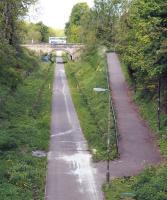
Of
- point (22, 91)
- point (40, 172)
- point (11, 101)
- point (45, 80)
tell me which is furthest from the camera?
point (45, 80)

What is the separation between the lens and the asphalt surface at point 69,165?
101 feet

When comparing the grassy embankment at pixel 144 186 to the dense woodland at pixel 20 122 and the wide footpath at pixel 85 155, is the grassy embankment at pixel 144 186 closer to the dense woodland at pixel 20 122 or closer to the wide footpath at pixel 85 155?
the wide footpath at pixel 85 155

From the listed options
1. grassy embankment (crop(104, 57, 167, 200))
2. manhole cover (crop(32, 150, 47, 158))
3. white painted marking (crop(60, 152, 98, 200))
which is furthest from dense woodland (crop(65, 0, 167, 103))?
manhole cover (crop(32, 150, 47, 158))

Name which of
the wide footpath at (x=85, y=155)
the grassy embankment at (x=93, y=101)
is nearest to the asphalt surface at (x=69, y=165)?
the wide footpath at (x=85, y=155)

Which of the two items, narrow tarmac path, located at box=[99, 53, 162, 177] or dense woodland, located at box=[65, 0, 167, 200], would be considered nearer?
dense woodland, located at box=[65, 0, 167, 200]

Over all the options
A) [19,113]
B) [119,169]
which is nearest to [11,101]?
[19,113]

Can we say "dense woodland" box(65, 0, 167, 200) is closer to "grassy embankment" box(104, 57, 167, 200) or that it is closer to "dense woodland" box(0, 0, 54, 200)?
"grassy embankment" box(104, 57, 167, 200)

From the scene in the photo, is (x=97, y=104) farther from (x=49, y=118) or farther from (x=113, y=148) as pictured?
(x=113, y=148)

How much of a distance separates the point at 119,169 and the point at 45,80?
4966 cm

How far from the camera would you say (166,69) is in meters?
43.1

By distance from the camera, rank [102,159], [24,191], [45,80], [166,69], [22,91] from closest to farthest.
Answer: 1. [24,191]
2. [102,159]
3. [166,69]
4. [22,91]
5. [45,80]

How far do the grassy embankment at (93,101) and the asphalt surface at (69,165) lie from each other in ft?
2.80

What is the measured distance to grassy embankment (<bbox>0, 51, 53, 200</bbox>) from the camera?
30.8 meters

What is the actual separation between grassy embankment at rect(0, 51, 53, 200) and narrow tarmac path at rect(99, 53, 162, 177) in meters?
5.36
